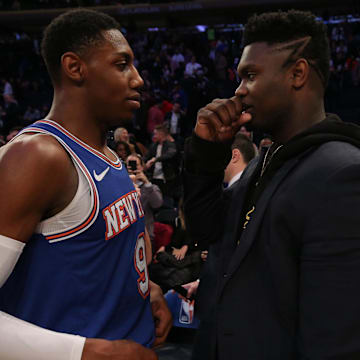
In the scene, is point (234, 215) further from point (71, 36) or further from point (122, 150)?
point (122, 150)

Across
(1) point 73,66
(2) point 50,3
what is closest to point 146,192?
→ (1) point 73,66

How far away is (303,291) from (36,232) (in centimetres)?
76

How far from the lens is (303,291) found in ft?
3.50

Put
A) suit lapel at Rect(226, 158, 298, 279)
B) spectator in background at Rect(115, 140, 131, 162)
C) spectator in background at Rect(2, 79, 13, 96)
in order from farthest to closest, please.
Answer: spectator in background at Rect(2, 79, 13, 96) → spectator in background at Rect(115, 140, 131, 162) → suit lapel at Rect(226, 158, 298, 279)

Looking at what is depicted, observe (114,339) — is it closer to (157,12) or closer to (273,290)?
(273,290)

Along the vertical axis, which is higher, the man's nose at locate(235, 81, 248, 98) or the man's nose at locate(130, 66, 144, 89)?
the man's nose at locate(130, 66, 144, 89)

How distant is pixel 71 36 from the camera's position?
1.32 metres

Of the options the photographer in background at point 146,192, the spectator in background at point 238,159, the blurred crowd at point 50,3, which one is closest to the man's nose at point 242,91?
the spectator in background at point 238,159

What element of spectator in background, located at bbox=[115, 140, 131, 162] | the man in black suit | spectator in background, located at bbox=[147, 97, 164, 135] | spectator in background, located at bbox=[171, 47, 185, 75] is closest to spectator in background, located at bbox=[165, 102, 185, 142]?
spectator in background, located at bbox=[147, 97, 164, 135]

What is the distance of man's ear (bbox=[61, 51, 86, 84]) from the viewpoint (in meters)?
1.31

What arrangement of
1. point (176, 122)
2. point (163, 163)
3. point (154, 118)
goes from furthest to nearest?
point (154, 118), point (176, 122), point (163, 163)

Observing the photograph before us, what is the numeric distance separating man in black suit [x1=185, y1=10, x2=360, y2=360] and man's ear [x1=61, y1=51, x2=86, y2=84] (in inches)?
16.6

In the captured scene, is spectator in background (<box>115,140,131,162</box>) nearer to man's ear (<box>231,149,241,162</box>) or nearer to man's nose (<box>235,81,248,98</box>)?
man's ear (<box>231,149,241,162</box>)

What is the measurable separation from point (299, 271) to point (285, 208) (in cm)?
18
